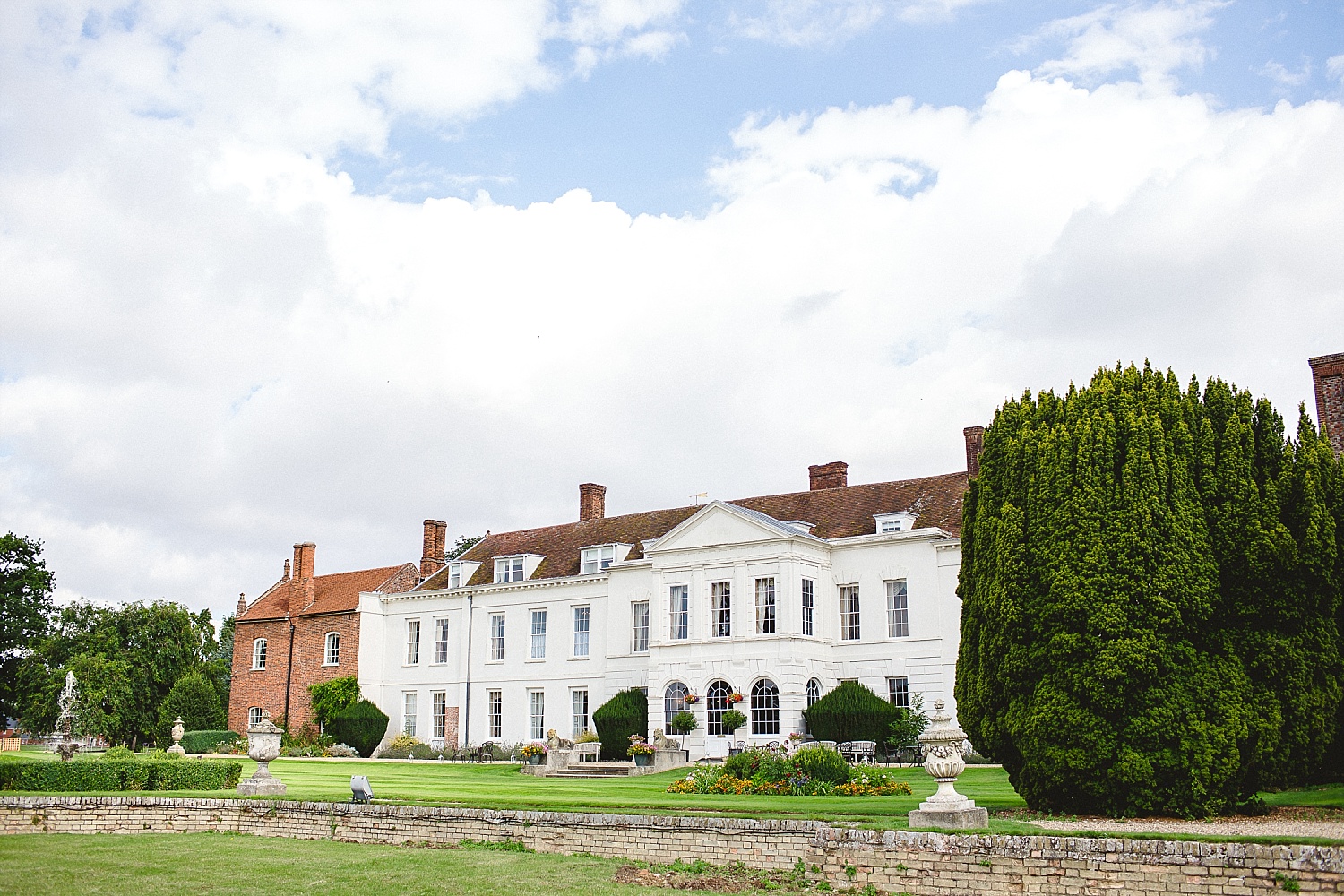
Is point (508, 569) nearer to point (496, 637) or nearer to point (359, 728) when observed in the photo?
point (496, 637)

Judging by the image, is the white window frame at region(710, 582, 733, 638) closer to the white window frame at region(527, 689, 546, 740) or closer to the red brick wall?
the white window frame at region(527, 689, 546, 740)

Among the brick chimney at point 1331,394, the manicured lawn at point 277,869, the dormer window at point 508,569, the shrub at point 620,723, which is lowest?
the manicured lawn at point 277,869

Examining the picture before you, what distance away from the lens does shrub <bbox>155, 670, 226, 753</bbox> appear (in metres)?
45.7

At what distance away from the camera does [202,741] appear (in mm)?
42000

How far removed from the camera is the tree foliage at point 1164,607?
1432 centimetres

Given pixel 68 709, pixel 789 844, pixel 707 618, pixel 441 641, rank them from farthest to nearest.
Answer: pixel 441 641
pixel 68 709
pixel 707 618
pixel 789 844

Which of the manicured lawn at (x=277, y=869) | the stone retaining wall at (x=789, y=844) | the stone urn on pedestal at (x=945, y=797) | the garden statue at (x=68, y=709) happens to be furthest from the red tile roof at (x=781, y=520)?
the manicured lawn at (x=277, y=869)

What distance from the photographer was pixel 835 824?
45.0ft

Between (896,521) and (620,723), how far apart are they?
1021cm

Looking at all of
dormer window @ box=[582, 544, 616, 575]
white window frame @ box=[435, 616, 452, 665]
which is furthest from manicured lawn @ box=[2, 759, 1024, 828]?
white window frame @ box=[435, 616, 452, 665]

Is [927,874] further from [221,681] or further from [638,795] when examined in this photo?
[221,681]

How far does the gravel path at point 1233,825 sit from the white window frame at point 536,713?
26.2m

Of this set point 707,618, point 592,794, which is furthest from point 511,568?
point 592,794

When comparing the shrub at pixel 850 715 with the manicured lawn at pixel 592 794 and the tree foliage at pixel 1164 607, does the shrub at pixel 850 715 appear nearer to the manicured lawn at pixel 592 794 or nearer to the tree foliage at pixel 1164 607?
the manicured lawn at pixel 592 794
